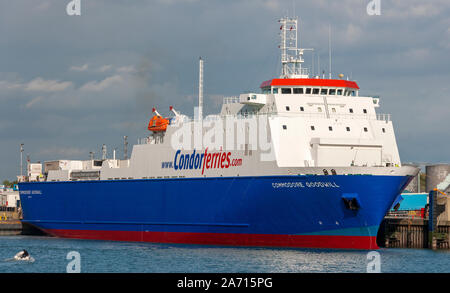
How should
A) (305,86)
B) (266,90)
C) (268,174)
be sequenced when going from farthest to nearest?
(266,90)
(305,86)
(268,174)

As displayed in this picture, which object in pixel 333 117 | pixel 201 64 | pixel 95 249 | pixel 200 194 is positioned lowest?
pixel 95 249

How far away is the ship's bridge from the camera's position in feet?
108

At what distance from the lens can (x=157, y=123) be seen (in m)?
37.5

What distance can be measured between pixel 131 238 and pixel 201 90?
7.76 metres

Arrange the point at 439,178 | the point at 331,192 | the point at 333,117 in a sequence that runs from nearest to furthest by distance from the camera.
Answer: the point at 331,192
the point at 333,117
the point at 439,178

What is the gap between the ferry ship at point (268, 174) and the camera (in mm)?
29156

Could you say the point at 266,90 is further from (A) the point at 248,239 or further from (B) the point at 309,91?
(A) the point at 248,239

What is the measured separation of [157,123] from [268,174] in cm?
884

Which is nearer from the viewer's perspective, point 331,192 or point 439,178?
point 331,192

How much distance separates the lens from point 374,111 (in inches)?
1326

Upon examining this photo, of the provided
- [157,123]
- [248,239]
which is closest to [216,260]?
[248,239]

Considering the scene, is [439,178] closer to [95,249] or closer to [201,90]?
[201,90]
